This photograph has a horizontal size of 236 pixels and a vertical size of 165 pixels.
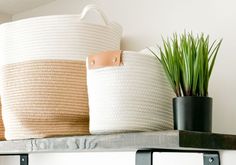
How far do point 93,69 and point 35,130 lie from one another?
0.80 feet

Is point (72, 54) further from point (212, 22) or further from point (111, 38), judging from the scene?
point (212, 22)

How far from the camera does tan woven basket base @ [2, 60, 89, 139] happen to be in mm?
1107

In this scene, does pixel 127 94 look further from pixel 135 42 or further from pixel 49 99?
pixel 135 42

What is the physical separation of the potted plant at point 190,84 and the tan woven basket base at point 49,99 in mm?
270

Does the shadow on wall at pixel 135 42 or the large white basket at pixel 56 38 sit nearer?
A: the large white basket at pixel 56 38

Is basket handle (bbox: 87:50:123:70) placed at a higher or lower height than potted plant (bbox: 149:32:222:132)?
higher

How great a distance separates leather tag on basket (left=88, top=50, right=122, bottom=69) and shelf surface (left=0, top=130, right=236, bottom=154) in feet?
0.56

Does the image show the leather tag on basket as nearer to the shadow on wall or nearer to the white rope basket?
the white rope basket

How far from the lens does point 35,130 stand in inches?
44.1

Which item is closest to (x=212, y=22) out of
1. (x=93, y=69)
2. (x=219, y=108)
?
(x=219, y=108)

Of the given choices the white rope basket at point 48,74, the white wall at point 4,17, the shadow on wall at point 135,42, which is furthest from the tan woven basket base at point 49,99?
the white wall at point 4,17

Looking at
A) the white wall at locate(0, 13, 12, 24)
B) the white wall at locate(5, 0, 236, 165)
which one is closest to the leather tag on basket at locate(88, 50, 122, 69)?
the white wall at locate(5, 0, 236, 165)

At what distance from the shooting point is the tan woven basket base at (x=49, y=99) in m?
1.11

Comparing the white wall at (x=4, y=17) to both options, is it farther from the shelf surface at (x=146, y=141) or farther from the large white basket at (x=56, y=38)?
the shelf surface at (x=146, y=141)
